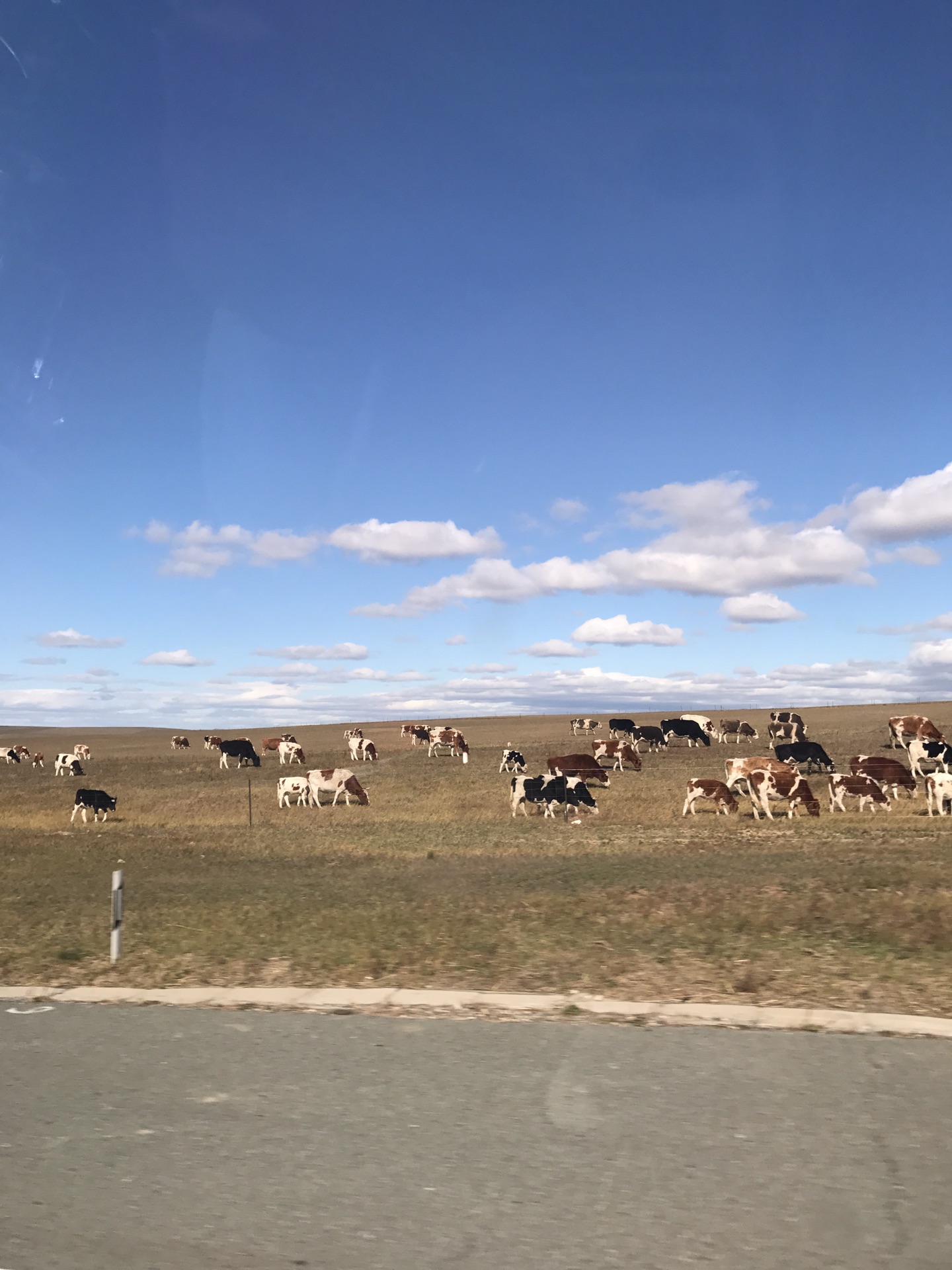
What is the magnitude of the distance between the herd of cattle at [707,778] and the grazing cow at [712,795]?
0.10 feet

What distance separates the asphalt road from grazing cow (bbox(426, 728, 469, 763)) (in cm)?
4968

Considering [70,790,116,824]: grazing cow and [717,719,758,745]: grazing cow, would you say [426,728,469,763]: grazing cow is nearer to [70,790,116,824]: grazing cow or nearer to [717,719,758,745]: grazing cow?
[717,719,758,745]: grazing cow

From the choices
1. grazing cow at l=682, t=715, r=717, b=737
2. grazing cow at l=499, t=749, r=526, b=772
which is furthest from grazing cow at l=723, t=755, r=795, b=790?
grazing cow at l=682, t=715, r=717, b=737

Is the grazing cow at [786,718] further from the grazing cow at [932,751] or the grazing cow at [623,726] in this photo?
the grazing cow at [932,751]

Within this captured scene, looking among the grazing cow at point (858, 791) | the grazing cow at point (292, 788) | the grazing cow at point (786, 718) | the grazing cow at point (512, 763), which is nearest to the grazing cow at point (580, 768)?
the grazing cow at point (512, 763)

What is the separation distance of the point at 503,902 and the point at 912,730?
37.9 m

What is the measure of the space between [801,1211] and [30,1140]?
419 cm

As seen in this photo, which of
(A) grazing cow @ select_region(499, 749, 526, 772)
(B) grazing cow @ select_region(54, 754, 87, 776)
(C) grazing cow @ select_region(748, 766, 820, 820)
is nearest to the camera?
(C) grazing cow @ select_region(748, 766, 820, 820)

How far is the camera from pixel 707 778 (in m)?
38.3

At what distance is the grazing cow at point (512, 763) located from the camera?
46.3 metres

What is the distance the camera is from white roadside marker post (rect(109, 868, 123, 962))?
11.5 meters

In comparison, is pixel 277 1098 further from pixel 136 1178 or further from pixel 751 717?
pixel 751 717

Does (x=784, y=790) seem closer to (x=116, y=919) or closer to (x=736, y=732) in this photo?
(x=116, y=919)

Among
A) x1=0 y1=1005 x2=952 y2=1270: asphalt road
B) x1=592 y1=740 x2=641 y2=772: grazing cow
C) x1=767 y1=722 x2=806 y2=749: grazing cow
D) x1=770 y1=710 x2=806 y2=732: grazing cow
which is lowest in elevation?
x1=0 y1=1005 x2=952 y2=1270: asphalt road
